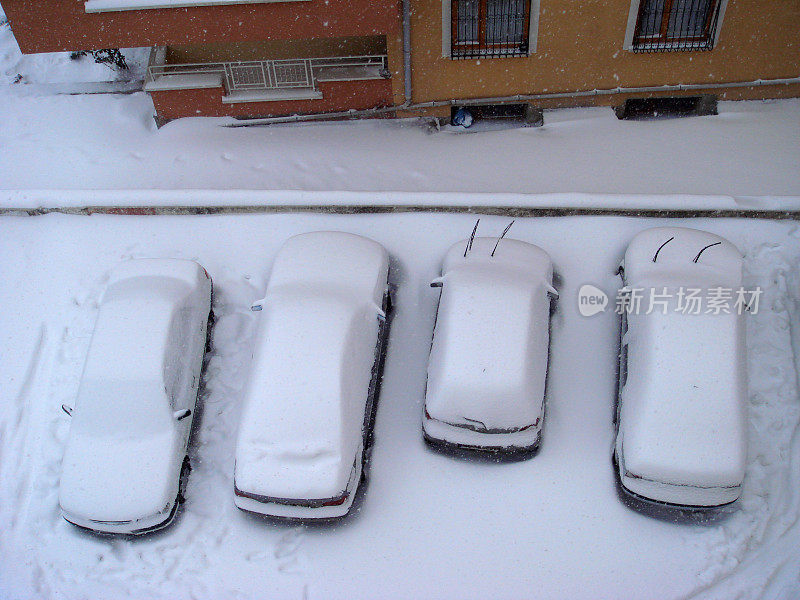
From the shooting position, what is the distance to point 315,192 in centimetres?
851

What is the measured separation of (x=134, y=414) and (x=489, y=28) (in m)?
7.17

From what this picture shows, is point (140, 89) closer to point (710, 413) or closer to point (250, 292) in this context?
point (250, 292)

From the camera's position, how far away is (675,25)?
9.54m

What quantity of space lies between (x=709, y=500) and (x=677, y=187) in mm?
4683

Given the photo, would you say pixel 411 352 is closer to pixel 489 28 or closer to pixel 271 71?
pixel 489 28

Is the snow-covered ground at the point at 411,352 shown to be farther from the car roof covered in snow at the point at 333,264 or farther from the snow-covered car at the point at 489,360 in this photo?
the car roof covered in snow at the point at 333,264

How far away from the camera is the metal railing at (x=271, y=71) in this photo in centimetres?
1010

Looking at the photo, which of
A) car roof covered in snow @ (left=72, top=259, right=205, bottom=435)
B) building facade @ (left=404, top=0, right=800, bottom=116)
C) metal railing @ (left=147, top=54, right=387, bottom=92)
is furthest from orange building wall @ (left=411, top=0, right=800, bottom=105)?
car roof covered in snow @ (left=72, top=259, right=205, bottom=435)

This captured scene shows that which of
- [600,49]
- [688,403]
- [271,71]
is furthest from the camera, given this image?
[271,71]

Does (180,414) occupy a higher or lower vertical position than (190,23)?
lower

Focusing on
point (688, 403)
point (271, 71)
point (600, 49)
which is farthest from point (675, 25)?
point (271, 71)

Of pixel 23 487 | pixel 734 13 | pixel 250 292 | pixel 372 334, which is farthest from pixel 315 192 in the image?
pixel 734 13
